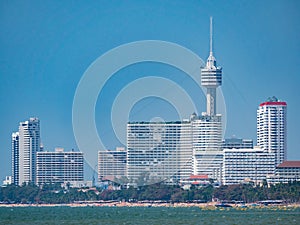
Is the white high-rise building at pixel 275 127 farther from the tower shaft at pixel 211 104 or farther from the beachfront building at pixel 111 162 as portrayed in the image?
the beachfront building at pixel 111 162

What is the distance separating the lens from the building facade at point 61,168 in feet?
637

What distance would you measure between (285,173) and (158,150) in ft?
Answer: 88.2

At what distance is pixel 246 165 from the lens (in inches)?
6590

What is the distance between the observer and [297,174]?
160625 mm

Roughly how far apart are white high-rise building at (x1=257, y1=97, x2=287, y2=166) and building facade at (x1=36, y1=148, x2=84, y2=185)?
36.8m

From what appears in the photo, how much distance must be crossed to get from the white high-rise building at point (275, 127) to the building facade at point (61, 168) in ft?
121

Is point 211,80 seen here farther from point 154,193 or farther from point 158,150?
point 154,193

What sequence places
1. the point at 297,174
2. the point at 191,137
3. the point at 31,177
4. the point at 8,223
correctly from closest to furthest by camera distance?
the point at 8,223
the point at 297,174
the point at 191,137
the point at 31,177

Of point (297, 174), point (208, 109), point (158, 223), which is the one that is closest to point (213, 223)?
point (158, 223)

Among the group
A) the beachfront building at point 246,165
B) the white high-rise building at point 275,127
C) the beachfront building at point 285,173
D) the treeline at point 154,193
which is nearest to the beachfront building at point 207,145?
the beachfront building at point 246,165

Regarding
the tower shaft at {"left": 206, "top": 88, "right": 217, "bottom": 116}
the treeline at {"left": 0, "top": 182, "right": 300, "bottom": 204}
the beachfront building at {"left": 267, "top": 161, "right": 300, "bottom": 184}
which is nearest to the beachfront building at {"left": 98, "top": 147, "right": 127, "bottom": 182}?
the treeline at {"left": 0, "top": 182, "right": 300, "bottom": 204}

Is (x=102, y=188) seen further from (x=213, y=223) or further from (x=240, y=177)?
(x=213, y=223)

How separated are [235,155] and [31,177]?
45614 mm

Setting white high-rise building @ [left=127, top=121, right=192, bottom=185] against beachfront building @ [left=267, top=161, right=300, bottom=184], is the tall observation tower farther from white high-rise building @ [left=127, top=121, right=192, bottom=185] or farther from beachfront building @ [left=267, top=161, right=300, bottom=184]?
beachfront building @ [left=267, top=161, right=300, bottom=184]
